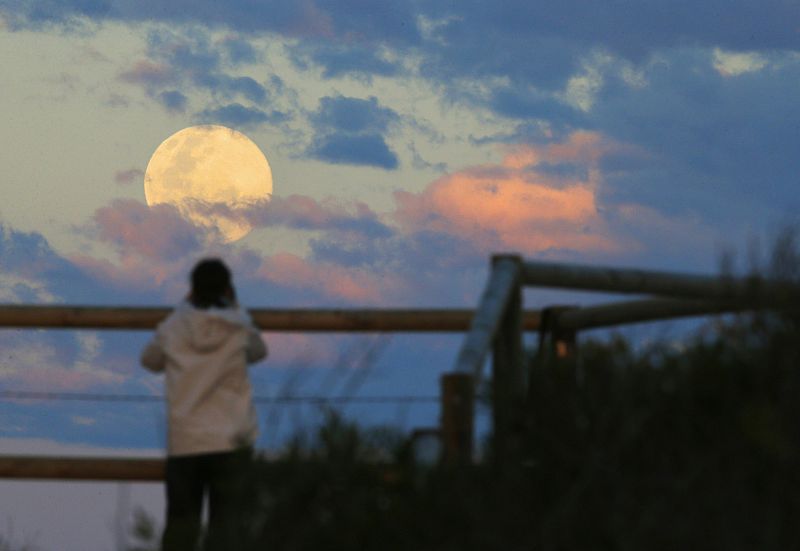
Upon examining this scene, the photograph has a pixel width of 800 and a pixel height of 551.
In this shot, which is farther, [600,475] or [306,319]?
[306,319]

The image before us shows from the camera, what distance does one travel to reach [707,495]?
3.69 meters

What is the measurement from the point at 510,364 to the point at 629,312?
1180 millimetres

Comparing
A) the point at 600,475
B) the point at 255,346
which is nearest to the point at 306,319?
the point at 255,346

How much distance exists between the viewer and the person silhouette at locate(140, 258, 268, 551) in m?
5.57

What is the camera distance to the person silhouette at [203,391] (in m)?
5.57

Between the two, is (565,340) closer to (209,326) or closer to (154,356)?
(209,326)

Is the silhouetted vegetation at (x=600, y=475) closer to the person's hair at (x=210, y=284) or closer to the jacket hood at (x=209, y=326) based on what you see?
the jacket hood at (x=209, y=326)

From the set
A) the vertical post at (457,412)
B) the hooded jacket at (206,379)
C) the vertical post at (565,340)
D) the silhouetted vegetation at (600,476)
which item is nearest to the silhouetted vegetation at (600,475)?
the silhouetted vegetation at (600,476)

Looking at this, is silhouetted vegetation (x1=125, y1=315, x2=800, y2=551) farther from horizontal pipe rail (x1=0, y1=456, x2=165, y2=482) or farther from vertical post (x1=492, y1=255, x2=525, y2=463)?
horizontal pipe rail (x1=0, y1=456, x2=165, y2=482)

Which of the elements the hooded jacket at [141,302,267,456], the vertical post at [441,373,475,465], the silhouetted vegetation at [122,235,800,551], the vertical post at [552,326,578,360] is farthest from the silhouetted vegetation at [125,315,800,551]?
the vertical post at [552,326,578,360]

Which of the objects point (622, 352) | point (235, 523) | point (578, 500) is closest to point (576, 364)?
point (622, 352)

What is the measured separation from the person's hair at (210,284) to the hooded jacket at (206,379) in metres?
0.06

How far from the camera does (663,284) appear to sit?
5.67 metres

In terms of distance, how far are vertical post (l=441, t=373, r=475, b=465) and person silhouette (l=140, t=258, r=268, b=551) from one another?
1.45 meters
